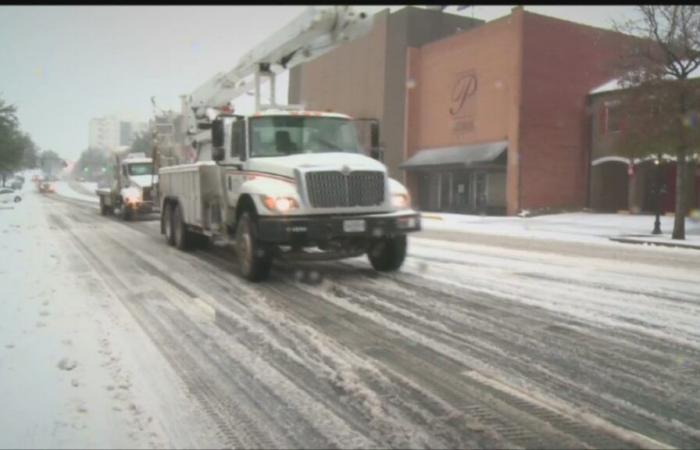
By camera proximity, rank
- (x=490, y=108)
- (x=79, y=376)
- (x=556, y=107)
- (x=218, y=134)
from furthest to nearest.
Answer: (x=490, y=108) < (x=556, y=107) < (x=218, y=134) < (x=79, y=376)

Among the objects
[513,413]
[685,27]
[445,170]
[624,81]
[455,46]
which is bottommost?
[513,413]

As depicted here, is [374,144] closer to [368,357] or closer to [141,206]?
[368,357]

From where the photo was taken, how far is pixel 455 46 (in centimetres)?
3475

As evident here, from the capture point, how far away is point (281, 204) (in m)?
8.15

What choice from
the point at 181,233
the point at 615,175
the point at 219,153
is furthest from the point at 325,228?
the point at 615,175

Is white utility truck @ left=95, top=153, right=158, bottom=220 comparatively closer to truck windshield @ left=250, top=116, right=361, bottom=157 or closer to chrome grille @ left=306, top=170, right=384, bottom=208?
truck windshield @ left=250, top=116, right=361, bottom=157

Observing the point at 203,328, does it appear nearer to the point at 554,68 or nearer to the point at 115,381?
the point at 115,381

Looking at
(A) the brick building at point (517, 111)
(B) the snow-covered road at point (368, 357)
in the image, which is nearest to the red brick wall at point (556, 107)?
(A) the brick building at point (517, 111)

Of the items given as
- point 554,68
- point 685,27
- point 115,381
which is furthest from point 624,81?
point 115,381

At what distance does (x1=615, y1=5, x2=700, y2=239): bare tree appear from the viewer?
18.5 meters

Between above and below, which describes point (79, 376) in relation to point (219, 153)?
below

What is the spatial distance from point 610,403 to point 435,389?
3.87ft

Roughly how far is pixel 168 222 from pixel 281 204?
20.7 ft

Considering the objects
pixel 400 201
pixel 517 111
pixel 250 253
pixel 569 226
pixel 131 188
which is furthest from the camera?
pixel 517 111
